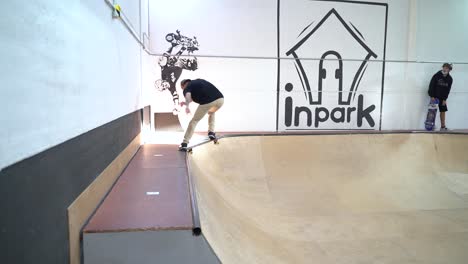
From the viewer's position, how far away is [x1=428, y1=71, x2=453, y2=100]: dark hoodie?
730 centimetres

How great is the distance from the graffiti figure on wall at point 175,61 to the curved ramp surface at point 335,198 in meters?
2.11

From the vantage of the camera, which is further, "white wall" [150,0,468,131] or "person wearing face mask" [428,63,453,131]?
"person wearing face mask" [428,63,453,131]

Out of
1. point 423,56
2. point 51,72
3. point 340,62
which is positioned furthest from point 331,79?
point 51,72

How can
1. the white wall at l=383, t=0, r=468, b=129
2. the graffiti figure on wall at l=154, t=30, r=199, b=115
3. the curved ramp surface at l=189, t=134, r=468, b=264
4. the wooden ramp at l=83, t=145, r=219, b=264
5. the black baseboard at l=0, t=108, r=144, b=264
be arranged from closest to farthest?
the black baseboard at l=0, t=108, r=144, b=264
the wooden ramp at l=83, t=145, r=219, b=264
the curved ramp surface at l=189, t=134, r=468, b=264
the graffiti figure on wall at l=154, t=30, r=199, b=115
the white wall at l=383, t=0, r=468, b=129

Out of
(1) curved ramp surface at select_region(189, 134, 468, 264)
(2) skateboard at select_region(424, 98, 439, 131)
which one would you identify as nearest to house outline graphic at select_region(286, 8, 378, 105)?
(1) curved ramp surface at select_region(189, 134, 468, 264)

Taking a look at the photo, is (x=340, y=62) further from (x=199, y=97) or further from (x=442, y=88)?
(x=199, y=97)

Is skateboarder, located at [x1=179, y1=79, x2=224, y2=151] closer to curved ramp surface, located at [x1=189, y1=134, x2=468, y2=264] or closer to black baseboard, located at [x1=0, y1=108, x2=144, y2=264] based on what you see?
curved ramp surface, located at [x1=189, y1=134, x2=468, y2=264]

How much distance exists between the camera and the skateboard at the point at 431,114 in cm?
738

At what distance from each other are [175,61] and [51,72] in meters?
5.27

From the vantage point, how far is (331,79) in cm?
734

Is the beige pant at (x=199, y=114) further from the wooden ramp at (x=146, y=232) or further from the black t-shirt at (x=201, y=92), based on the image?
the wooden ramp at (x=146, y=232)

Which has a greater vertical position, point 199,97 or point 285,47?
point 285,47

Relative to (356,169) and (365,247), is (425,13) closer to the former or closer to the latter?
(356,169)

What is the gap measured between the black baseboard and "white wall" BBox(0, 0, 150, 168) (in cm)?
6
